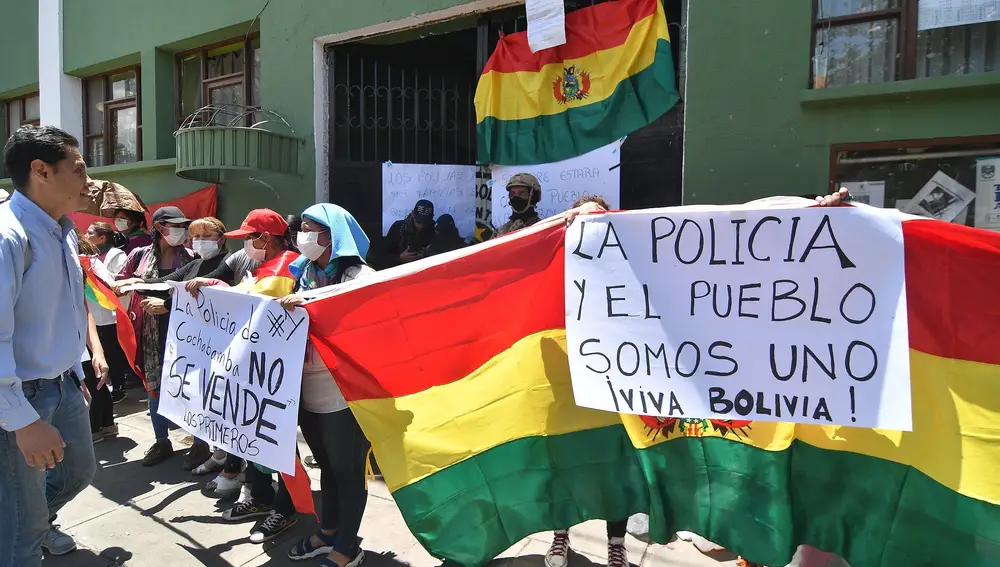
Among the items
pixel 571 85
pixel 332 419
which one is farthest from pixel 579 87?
pixel 332 419

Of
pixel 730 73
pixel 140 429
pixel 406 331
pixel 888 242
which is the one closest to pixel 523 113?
pixel 730 73

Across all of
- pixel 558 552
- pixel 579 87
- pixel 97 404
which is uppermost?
pixel 579 87

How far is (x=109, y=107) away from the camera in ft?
30.0

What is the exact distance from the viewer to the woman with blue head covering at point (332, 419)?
287 centimetres

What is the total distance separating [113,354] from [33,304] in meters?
3.75

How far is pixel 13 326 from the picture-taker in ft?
6.94

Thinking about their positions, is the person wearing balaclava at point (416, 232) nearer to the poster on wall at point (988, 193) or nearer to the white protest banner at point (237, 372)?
the white protest banner at point (237, 372)

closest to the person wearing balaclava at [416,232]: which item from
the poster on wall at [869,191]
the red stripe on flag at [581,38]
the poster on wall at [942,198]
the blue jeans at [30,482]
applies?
the red stripe on flag at [581,38]

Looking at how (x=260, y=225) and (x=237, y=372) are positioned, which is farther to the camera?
(x=260, y=225)

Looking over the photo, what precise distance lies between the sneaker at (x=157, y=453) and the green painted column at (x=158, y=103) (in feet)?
16.6

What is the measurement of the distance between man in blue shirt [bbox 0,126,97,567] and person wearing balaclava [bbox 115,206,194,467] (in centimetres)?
203

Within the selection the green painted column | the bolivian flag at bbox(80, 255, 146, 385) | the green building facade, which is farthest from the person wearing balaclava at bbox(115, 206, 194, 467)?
the green painted column

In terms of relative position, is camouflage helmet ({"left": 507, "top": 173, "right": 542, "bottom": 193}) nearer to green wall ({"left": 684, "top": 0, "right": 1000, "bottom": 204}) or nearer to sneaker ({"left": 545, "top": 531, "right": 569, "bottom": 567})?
green wall ({"left": 684, "top": 0, "right": 1000, "bottom": 204})

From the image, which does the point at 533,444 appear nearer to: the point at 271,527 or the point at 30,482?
the point at 271,527
